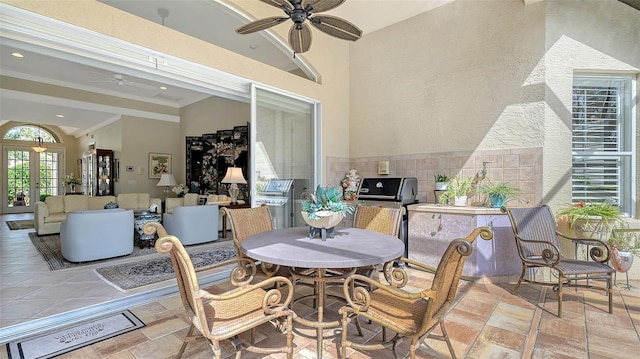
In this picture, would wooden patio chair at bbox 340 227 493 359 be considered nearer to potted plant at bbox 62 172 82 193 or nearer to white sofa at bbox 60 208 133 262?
white sofa at bbox 60 208 133 262

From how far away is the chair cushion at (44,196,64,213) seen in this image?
19.5ft

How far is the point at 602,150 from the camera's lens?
334 centimetres

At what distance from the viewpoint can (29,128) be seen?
411 inches

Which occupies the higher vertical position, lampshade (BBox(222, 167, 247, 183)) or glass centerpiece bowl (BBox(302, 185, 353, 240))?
lampshade (BBox(222, 167, 247, 183))

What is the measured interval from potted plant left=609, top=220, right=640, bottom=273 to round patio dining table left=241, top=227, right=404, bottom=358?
2.59m

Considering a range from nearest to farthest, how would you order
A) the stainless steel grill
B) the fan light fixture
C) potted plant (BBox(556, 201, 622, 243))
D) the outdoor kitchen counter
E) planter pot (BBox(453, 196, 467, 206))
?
potted plant (BBox(556, 201, 622, 243)), the outdoor kitchen counter, planter pot (BBox(453, 196, 467, 206)), the stainless steel grill, the fan light fixture

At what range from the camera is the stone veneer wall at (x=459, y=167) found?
3.26 metres

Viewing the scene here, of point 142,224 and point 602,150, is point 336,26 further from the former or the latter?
point 142,224

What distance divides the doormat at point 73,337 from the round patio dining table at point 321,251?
4.14 feet

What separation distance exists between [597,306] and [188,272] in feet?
11.2

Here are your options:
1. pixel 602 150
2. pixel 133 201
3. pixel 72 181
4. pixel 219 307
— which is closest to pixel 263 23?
pixel 219 307

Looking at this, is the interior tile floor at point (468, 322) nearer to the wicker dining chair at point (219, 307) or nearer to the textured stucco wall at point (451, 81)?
the wicker dining chair at point (219, 307)

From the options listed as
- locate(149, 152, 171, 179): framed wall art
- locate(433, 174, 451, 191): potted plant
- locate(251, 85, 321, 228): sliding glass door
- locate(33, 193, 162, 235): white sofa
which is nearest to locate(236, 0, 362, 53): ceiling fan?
locate(251, 85, 321, 228): sliding glass door

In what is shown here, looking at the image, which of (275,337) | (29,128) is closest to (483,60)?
(275,337)
